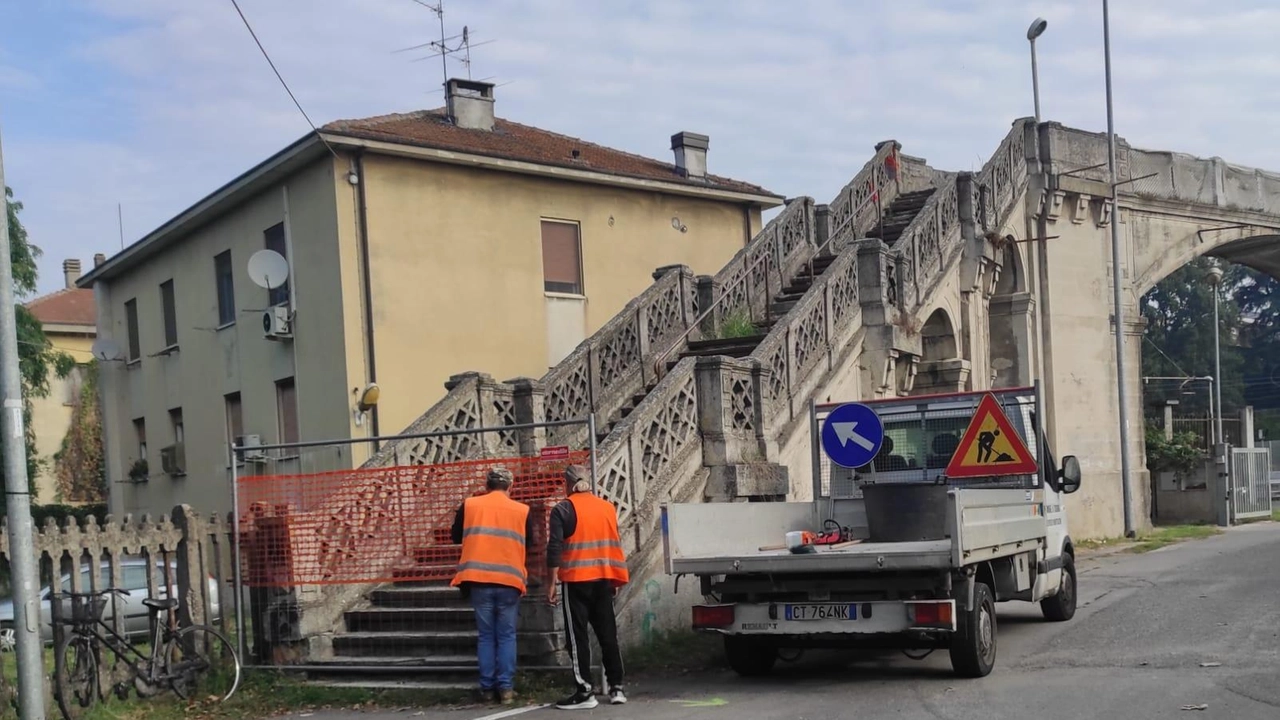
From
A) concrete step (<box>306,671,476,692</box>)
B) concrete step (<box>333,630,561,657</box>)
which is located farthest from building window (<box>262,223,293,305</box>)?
concrete step (<box>306,671,476,692</box>)

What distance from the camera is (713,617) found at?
979cm

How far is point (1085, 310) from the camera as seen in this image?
82.3ft

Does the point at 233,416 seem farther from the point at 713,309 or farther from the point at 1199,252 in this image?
the point at 1199,252

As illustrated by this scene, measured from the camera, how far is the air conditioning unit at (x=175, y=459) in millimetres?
26953

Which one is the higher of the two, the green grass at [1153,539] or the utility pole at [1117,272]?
the utility pole at [1117,272]

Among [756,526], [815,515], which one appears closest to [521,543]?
[756,526]

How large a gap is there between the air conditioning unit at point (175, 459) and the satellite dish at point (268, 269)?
7705 millimetres

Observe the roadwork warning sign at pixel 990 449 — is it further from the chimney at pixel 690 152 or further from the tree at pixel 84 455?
the tree at pixel 84 455

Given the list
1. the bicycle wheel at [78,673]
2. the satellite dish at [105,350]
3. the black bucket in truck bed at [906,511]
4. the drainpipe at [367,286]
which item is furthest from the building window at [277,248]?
the black bucket in truck bed at [906,511]

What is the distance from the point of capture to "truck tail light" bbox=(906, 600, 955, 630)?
9.05 meters

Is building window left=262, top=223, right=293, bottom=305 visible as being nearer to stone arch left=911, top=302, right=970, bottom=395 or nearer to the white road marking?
stone arch left=911, top=302, right=970, bottom=395

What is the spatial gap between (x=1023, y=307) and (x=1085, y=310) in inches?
89.5

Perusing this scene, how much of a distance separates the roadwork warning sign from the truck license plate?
2587 mm

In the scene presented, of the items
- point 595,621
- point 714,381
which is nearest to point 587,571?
point 595,621
